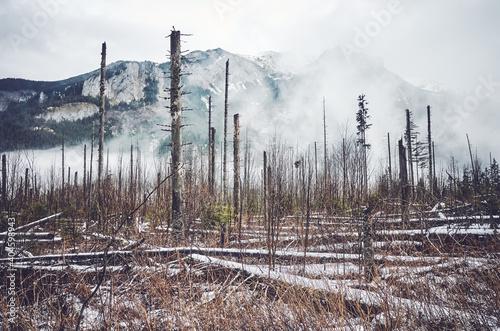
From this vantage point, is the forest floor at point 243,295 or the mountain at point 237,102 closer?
the forest floor at point 243,295

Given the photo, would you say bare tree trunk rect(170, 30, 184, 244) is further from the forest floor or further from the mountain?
the mountain

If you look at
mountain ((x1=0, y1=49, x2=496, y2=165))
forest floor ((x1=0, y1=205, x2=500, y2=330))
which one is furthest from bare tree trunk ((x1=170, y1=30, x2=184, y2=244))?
mountain ((x1=0, y1=49, x2=496, y2=165))

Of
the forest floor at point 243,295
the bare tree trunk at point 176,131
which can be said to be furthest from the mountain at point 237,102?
the forest floor at point 243,295

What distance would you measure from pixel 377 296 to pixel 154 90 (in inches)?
5394

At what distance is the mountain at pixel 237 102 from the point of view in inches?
3632

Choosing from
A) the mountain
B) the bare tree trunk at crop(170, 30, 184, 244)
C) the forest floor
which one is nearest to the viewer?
the forest floor

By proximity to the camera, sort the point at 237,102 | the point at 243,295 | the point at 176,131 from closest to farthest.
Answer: the point at 243,295 < the point at 176,131 < the point at 237,102

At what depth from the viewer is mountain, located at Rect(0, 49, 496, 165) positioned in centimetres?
9225

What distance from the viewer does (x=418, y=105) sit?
140 m

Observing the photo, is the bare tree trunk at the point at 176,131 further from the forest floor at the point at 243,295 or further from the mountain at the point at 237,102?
the mountain at the point at 237,102

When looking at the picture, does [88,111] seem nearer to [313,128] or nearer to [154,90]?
[154,90]

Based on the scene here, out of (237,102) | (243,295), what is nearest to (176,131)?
(243,295)

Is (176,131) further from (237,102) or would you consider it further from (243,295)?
(237,102)

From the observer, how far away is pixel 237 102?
445 ft
